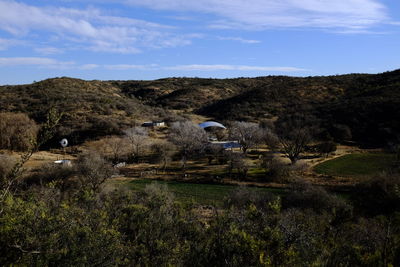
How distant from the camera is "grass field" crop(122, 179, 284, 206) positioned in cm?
3350

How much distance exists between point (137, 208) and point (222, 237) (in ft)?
20.4

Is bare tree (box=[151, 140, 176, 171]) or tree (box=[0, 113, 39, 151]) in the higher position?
tree (box=[0, 113, 39, 151])

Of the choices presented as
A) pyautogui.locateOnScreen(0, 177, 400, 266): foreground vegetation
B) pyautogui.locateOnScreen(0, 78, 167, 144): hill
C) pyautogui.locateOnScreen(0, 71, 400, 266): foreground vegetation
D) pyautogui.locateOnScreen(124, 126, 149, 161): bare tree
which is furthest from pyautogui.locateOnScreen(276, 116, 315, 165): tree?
pyautogui.locateOnScreen(0, 177, 400, 266): foreground vegetation

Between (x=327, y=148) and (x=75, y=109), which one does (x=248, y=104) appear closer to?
(x=75, y=109)

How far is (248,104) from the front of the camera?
92188 millimetres

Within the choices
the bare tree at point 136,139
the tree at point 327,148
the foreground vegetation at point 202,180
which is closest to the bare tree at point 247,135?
the foreground vegetation at point 202,180

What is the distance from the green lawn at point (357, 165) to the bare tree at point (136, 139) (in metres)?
25.9

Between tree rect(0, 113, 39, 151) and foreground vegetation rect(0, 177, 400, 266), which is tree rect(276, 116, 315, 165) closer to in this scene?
foreground vegetation rect(0, 177, 400, 266)

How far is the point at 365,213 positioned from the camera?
27156 mm

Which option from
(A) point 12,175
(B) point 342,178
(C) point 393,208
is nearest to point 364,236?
(C) point 393,208

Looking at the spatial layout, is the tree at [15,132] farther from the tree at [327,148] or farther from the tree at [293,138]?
the tree at [327,148]

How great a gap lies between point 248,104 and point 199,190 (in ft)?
190

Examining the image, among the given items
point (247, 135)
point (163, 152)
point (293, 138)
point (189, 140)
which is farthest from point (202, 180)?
point (247, 135)

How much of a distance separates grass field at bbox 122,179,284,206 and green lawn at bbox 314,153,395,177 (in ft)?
32.8
